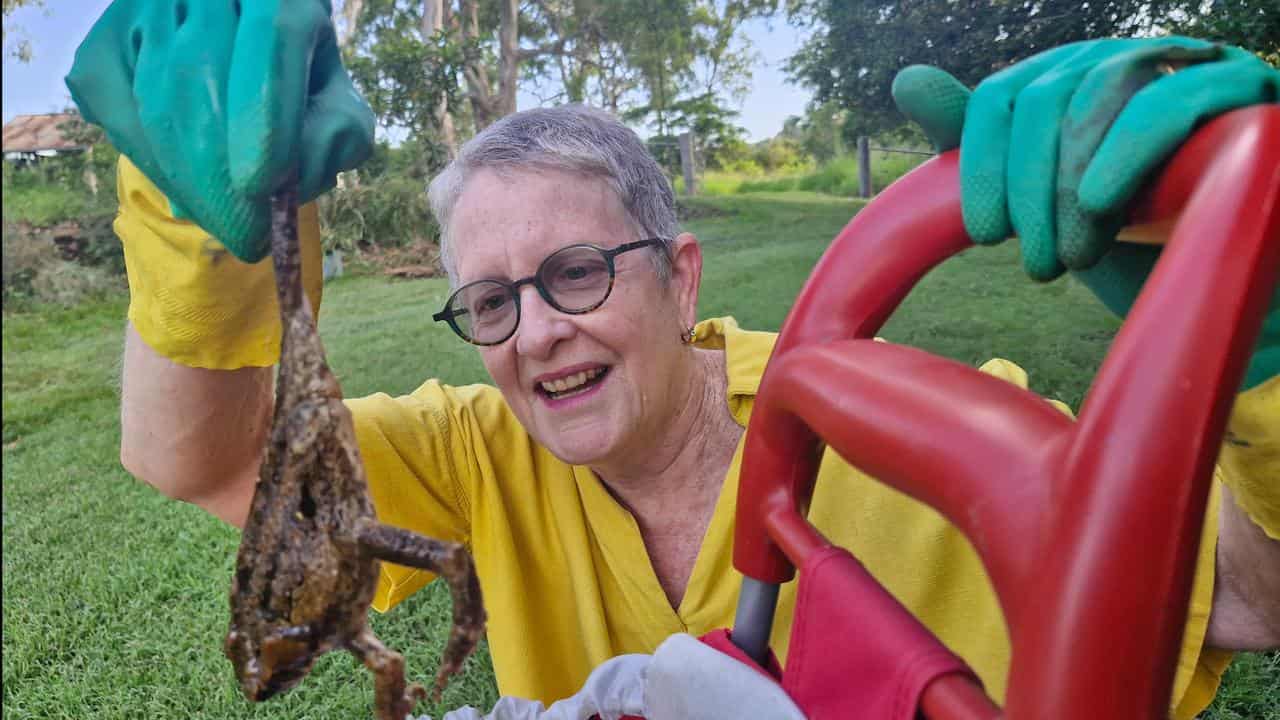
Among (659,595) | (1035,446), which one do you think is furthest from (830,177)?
(1035,446)

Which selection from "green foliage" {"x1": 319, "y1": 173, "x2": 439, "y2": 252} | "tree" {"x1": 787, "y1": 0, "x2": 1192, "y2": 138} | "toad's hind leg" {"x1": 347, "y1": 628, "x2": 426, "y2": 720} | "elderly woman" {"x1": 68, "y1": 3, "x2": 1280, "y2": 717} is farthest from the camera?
"green foliage" {"x1": 319, "y1": 173, "x2": 439, "y2": 252}

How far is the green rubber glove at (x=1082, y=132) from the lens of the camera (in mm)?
552

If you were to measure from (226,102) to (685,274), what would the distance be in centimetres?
84

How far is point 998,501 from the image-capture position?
0.50 metres

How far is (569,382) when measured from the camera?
3.99 feet

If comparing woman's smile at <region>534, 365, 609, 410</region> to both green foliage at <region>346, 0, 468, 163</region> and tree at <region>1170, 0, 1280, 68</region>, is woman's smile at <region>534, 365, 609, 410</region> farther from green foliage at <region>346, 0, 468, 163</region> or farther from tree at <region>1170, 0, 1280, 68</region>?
green foliage at <region>346, 0, 468, 163</region>

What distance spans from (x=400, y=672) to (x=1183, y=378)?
0.64m

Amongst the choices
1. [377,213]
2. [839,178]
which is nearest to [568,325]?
[377,213]

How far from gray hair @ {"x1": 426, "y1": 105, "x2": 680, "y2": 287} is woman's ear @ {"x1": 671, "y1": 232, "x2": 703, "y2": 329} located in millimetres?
22

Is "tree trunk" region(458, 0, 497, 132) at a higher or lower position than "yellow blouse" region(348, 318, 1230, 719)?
higher

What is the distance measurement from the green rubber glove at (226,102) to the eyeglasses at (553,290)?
1.12 feet

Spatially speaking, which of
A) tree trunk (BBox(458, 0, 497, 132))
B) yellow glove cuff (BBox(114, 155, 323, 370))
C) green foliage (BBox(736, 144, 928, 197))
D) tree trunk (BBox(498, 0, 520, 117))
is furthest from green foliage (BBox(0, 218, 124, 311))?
yellow glove cuff (BBox(114, 155, 323, 370))

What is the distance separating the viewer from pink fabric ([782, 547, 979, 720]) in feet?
1.90

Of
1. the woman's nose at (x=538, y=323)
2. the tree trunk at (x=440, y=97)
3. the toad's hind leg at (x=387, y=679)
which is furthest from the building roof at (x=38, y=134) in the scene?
the toad's hind leg at (x=387, y=679)
